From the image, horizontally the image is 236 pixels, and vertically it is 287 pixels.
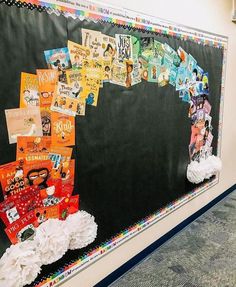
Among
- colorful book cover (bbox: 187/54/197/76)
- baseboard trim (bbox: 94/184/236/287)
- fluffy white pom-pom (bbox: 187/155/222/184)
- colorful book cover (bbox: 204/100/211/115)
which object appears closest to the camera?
baseboard trim (bbox: 94/184/236/287)

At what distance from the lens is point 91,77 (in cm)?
165

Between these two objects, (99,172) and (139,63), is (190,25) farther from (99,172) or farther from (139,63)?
(99,172)

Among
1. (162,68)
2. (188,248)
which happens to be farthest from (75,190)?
(188,248)

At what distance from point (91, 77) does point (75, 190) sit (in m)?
0.68

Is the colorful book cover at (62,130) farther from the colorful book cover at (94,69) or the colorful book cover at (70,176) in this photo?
the colorful book cover at (94,69)

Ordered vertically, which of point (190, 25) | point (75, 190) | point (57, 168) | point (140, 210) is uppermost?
point (190, 25)

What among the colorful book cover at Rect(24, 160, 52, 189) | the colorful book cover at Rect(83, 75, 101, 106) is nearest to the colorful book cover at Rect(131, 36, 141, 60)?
the colorful book cover at Rect(83, 75, 101, 106)

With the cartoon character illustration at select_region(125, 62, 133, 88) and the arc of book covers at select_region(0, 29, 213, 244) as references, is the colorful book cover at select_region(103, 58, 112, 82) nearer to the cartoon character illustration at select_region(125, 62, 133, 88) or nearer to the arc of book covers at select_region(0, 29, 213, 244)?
the arc of book covers at select_region(0, 29, 213, 244)

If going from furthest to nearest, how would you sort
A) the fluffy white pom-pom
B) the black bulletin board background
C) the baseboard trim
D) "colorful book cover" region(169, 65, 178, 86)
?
the fluffy white pom-pom < "colorful book cover" region(169, 65, 178, 86) < the baseboard trim < the black bulletin board background

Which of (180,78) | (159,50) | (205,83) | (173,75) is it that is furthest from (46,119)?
(205,83)

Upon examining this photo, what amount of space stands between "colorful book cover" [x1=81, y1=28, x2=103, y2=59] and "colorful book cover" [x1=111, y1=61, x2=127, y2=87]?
5.4 inches

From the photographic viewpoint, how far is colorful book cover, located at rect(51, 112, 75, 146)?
1516 mm

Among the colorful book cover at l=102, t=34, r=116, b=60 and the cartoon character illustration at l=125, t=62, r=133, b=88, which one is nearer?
the colorful book cover at l=102, t=34, r=116, b=60

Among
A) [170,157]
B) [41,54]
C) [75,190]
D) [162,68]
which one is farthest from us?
[170,157]
